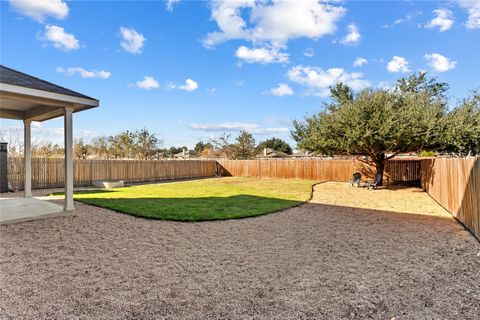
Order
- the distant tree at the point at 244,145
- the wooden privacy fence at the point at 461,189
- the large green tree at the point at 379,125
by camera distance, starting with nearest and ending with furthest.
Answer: the wooden privacy fence at the point at 461,189, the large green tree at the point at 379,125, the distant tree at the point at 244,145

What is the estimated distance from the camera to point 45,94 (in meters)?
6.19

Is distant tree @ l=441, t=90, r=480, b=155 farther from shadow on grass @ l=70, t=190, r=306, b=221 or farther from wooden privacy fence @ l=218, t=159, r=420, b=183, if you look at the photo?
shadow on grass @ l=70, t=190, r=306, b=221

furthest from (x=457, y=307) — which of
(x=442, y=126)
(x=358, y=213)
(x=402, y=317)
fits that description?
(x=442, y=126)

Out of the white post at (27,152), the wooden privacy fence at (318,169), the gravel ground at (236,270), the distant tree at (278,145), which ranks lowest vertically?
the gravel ground at (236,270)

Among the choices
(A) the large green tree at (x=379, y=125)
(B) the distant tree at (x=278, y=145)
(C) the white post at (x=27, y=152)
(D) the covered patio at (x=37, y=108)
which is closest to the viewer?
(D) the covered patio at (x=37, y=108)

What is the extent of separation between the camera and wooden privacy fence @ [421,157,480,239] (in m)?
5.53

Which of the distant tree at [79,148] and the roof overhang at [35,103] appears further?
the distant tree at [79,148]

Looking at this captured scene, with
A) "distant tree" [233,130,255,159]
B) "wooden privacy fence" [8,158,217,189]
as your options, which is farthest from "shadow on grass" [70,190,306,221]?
"distant tree" [233,130,255,159]

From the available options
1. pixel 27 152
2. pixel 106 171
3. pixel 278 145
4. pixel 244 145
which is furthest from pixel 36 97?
pixel 278 145

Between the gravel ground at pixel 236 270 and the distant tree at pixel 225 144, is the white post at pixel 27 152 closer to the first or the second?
the gravel ground at pixel 236 270

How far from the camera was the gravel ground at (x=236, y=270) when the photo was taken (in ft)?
9.10

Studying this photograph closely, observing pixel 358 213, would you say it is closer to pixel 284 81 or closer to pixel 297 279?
pixel 297 279

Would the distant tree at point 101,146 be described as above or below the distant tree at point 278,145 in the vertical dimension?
below

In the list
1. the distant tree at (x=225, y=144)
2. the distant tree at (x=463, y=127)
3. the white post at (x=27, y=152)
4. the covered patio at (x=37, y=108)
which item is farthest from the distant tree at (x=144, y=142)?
the distant tree at (x=463, y=127)
